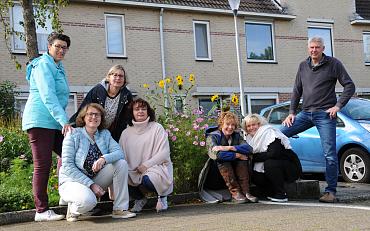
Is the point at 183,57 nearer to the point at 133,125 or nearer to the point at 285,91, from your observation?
the point at 285,91

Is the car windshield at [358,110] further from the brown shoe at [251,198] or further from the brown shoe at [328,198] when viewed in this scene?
the brown shoe at [251,198]

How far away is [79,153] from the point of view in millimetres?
6016

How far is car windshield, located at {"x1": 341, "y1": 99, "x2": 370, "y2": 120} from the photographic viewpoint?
1001 centimetres

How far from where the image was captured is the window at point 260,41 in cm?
2128

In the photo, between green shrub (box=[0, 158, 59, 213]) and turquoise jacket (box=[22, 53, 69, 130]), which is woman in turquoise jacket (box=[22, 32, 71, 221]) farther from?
green shrub (box=[0, 158, 59, 213])

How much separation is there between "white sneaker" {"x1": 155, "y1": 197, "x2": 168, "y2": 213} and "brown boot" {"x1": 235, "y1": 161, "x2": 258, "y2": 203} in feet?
3.49

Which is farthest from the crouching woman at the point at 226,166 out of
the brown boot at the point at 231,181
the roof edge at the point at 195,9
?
the roof edge at the point at 195,9

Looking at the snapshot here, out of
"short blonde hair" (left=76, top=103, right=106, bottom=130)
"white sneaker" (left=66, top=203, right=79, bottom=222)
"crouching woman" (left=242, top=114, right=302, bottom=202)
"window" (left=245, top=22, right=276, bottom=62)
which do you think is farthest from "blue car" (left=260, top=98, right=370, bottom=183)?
"window" (left=245, top=22, right=276, bottom=62)

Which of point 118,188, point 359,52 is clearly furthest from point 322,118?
point 359,52

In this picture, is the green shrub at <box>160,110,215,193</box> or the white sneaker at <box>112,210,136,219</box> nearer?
the white sneaker at <box>112,210,136,219</box>

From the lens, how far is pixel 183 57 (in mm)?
19594

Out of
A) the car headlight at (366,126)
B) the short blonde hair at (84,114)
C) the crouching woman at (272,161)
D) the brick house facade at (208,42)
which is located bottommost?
the crouching woman at (272,161)

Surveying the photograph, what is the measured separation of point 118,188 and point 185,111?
246cm

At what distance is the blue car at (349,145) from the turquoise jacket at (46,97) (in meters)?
5.57
